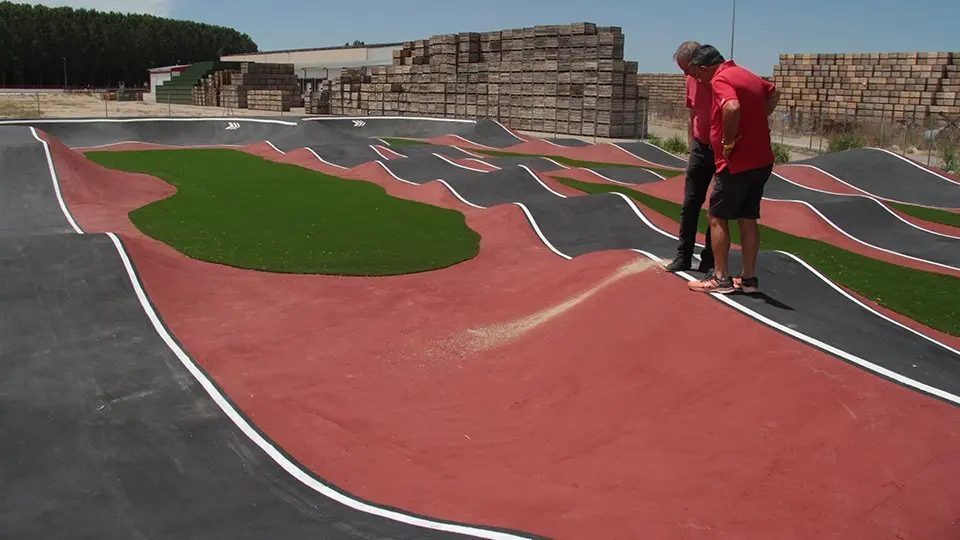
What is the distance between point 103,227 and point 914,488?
12525mm

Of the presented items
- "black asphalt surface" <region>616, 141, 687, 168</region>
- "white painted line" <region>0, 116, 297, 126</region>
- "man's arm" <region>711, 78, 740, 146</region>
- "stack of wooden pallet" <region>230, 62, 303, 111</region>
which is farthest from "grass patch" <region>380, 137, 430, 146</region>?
"man's arm" <region>711, 78, 740, 146</region>

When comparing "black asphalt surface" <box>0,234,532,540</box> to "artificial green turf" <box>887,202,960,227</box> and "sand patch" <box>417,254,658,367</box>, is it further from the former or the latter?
"artificial green turf" <box>887,202,960,227</box>

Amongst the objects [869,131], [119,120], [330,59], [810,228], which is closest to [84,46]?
[330,59]

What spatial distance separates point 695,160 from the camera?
657cm

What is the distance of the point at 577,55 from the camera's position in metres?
30.4

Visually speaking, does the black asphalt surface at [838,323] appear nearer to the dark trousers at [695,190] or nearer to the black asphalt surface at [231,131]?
the dark trousers at [695,190]

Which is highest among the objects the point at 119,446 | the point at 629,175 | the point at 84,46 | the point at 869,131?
the point at 84,46

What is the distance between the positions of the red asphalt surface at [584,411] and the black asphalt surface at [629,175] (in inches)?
423

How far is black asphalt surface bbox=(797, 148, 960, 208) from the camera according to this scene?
17.1m

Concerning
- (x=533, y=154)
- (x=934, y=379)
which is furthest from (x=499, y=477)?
(x=533, y=154)

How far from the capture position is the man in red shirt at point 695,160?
6.37 m

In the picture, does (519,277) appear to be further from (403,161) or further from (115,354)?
(403,161)

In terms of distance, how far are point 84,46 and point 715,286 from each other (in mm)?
100388

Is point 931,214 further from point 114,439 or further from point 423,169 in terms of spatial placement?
point 114,439
